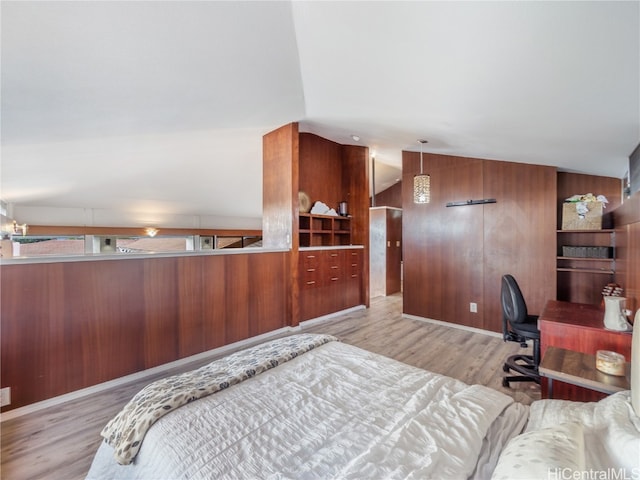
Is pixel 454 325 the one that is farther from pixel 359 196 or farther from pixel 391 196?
pixel 391 196

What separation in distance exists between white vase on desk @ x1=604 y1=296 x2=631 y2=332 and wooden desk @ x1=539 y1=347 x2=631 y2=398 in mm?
418

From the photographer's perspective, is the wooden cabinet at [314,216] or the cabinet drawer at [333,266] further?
the cabinet drawer at [333,266]

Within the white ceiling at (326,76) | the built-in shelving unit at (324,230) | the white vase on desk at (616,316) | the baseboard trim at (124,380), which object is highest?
the white ceiling at (326,76)

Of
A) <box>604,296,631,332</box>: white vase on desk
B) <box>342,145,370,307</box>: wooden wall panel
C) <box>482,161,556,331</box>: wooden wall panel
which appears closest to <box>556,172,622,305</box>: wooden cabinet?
<box>482,161,556,331</box>: wooden wall panel

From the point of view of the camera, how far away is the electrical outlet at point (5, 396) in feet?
6.61

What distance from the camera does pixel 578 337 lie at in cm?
203

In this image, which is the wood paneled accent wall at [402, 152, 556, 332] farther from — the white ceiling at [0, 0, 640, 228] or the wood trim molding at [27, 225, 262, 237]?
the wood trim molding at [27, 225, 262, 237]

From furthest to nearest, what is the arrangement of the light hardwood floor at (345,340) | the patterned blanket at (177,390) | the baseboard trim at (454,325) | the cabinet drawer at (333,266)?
1. the cabinet drawer at (333,266)
2. the baseboard trim at (454,325)
3. the light hardwood floor at (345,340)
4. the patterned blanket at (177,390)

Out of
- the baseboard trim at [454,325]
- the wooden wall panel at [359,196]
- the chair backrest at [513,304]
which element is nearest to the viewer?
the chair backrest at [513,304]

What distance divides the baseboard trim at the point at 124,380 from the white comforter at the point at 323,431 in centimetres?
140

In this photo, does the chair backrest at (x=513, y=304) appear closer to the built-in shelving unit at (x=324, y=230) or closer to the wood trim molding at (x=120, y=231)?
the built-in shelving unit at (x=324, y=230)

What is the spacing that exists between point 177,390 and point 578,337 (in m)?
2.60

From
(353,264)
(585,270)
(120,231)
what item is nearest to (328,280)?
(353,264)

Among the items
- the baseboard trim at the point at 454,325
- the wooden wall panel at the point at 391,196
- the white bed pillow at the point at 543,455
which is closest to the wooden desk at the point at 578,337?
the white bed pillow at the point at 543,455
